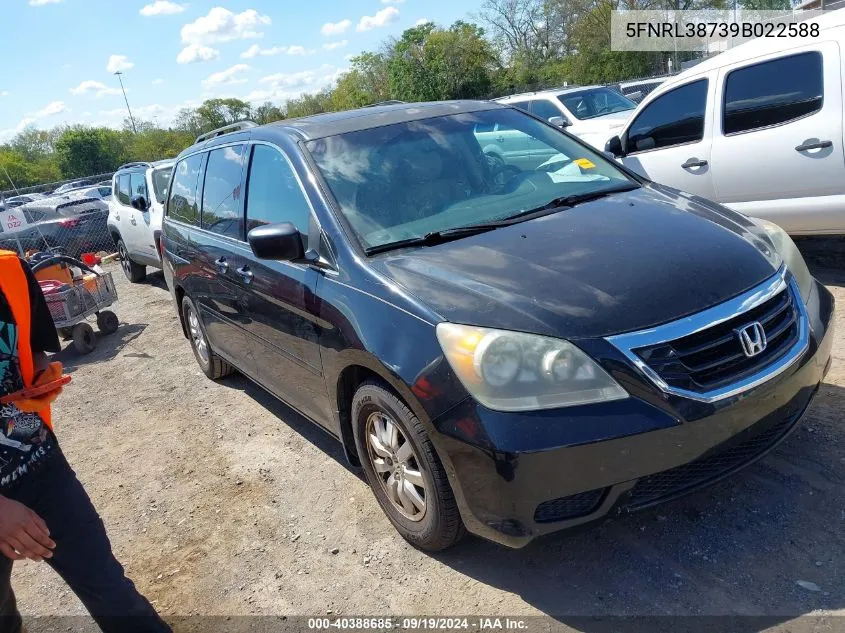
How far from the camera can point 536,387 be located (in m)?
2.35

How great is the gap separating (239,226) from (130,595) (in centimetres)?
239

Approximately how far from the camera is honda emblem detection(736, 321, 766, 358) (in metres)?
2.47

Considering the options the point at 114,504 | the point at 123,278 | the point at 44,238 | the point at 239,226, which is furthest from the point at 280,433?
the point at 44,238

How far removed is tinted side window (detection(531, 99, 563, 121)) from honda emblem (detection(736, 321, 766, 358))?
9.43 meters

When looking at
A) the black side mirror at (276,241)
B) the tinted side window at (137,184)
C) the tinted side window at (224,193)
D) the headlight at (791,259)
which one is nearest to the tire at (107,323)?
the tinted side window at (137,184)

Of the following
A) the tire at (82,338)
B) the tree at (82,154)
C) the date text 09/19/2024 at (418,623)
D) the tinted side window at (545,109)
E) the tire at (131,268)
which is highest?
the tree at (82,154)

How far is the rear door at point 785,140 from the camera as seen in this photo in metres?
4.93

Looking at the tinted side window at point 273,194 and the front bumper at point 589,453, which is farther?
the tinted side window at point 273,194

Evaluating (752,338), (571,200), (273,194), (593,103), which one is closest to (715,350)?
(752,338)

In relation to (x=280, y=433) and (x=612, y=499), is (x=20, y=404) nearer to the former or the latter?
(x=612, y=499)

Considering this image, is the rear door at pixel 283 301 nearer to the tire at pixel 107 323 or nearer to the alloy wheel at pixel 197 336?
the alloy wheel at pixel 197 336

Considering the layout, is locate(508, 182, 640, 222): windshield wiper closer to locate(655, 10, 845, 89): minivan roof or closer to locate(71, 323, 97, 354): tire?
locate(655, 10, 845, 89): minivan roof

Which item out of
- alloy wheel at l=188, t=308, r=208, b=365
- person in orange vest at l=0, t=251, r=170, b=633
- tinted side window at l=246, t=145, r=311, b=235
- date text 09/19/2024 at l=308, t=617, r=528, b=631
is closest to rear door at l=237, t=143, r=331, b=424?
tinted side window at l=246, t=145, r=311, b=235

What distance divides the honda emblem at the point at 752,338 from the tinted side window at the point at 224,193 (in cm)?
278
